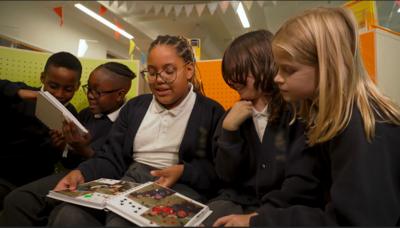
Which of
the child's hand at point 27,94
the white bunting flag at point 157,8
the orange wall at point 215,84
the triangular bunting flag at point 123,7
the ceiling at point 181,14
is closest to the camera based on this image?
the child's hand at point 27,94

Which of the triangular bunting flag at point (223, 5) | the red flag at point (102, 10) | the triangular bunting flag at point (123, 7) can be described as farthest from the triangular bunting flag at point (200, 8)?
the red flag at point (102, 10)

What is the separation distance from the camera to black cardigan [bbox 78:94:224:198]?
0.90m

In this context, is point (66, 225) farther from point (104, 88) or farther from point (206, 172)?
point (104, 88)

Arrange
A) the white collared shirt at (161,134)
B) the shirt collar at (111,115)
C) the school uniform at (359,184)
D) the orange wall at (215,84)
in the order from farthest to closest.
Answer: the orange wall at (215,84)
the shirt collar at (111,115)
the white collared shirt at (161,134)
the school uniform at (359,184)

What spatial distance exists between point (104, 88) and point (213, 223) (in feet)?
2.63

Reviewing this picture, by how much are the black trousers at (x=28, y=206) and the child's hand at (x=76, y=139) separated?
0.17 metres

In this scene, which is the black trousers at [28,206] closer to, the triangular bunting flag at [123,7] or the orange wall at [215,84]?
the orange wall at [215,84]

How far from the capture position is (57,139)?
1076mm

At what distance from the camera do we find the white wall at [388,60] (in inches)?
37.9

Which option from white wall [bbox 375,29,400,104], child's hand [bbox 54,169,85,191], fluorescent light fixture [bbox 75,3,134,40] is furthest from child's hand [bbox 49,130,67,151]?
fluorescent light fixture [bbox 75,3,134,40]

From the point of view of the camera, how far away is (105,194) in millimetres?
703

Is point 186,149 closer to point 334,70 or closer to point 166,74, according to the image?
point 166,74

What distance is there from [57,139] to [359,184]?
996 mm

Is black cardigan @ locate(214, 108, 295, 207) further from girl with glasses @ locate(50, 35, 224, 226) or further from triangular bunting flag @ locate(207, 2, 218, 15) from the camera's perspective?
triangular bunting flag @ locate(207, 2, 218, 15)
